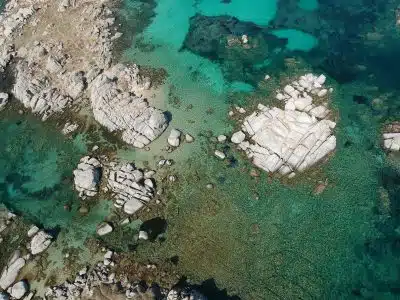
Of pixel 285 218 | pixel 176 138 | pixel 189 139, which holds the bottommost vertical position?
pixel 285 218

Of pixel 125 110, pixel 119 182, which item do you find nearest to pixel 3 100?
pixel 125 110

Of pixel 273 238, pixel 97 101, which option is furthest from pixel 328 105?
pixel 97 101

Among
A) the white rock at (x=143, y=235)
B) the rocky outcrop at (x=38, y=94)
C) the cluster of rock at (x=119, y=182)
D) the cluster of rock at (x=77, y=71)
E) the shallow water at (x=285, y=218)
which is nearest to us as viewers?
the shallow water at (x=285, y=218)

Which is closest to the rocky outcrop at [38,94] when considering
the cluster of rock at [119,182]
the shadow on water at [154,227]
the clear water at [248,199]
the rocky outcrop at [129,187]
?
the clear water at [248,199]

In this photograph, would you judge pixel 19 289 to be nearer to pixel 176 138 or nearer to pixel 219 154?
pixel 176 138

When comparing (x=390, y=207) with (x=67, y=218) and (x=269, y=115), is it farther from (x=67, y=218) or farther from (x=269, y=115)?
(x=67, y=218)

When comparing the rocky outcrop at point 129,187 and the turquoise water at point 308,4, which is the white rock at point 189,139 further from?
the turquoise water at point 308,4
